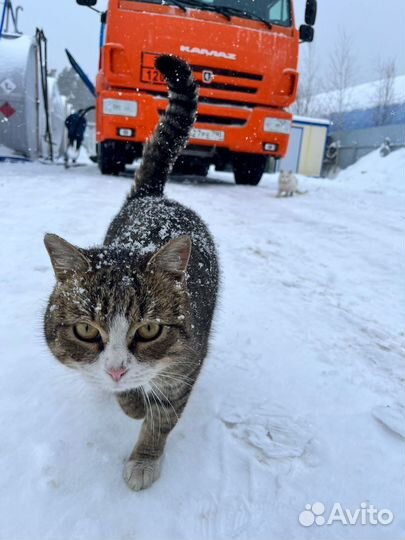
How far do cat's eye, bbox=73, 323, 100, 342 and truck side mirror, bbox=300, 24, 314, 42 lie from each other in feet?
23.6

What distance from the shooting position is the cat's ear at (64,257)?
1.54 m

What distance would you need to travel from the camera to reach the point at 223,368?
207 cm

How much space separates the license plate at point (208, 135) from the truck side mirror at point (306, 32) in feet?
6.80

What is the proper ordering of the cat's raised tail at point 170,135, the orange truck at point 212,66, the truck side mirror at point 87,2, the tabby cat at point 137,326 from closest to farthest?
the tabby cat at point 137,326 → the cat's raised tail at point 170,135 → the orange truck at point 212,66 → the truck side mirror at point 87,2

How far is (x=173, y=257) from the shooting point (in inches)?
63.3

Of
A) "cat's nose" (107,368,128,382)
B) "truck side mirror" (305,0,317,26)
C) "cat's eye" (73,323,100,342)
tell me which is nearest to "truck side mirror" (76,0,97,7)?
"truck side mirror" (305,0,317,26)

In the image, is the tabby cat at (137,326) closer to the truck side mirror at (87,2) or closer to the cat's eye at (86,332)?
the cat's eye at (86,332)

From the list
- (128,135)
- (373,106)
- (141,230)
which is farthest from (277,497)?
(373,106)

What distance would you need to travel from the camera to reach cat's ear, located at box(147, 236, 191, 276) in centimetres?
155

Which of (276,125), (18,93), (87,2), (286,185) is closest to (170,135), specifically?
(276,125)

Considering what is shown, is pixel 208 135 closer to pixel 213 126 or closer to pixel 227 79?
pixel 213 126

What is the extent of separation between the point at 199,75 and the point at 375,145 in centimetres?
1442

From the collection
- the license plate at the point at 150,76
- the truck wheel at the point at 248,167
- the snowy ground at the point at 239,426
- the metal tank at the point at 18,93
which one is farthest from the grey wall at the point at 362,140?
the snowy ground at the point at 239,426

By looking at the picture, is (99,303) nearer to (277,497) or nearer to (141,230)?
(141,230)
